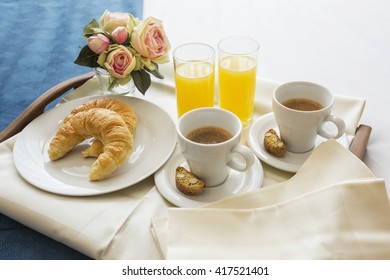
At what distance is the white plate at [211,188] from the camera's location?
0.80m

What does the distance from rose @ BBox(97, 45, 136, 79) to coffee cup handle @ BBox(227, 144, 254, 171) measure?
0.37 m

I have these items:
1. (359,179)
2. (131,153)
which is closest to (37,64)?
(131,153)

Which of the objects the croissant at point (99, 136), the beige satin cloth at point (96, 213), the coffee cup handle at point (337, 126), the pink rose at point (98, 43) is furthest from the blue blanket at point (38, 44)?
the coffee cup handle at point (337, 126)

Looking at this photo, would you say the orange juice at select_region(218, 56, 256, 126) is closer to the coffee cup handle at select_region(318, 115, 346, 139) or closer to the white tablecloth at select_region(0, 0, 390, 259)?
the white tablecloth at select_region(0, 0, 390, 259)

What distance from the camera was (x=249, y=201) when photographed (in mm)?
750

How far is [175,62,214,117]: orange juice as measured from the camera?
976 millimetres

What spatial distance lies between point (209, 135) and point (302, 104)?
0.22 metres

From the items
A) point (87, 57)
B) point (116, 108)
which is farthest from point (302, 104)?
point (87, 57)

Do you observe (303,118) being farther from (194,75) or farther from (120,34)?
(120,34)

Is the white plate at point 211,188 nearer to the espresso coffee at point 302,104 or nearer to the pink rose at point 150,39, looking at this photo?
the espresso coffee at point 302,104

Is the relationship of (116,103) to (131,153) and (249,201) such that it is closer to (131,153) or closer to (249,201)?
(131,153)

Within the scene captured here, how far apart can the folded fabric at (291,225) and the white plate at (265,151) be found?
0.11m

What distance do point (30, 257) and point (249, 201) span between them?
1.33 ft

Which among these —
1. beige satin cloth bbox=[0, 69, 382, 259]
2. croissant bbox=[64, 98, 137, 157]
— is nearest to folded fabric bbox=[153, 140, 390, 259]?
beige satin cloth bbox=[0, 69, 382, 259]
